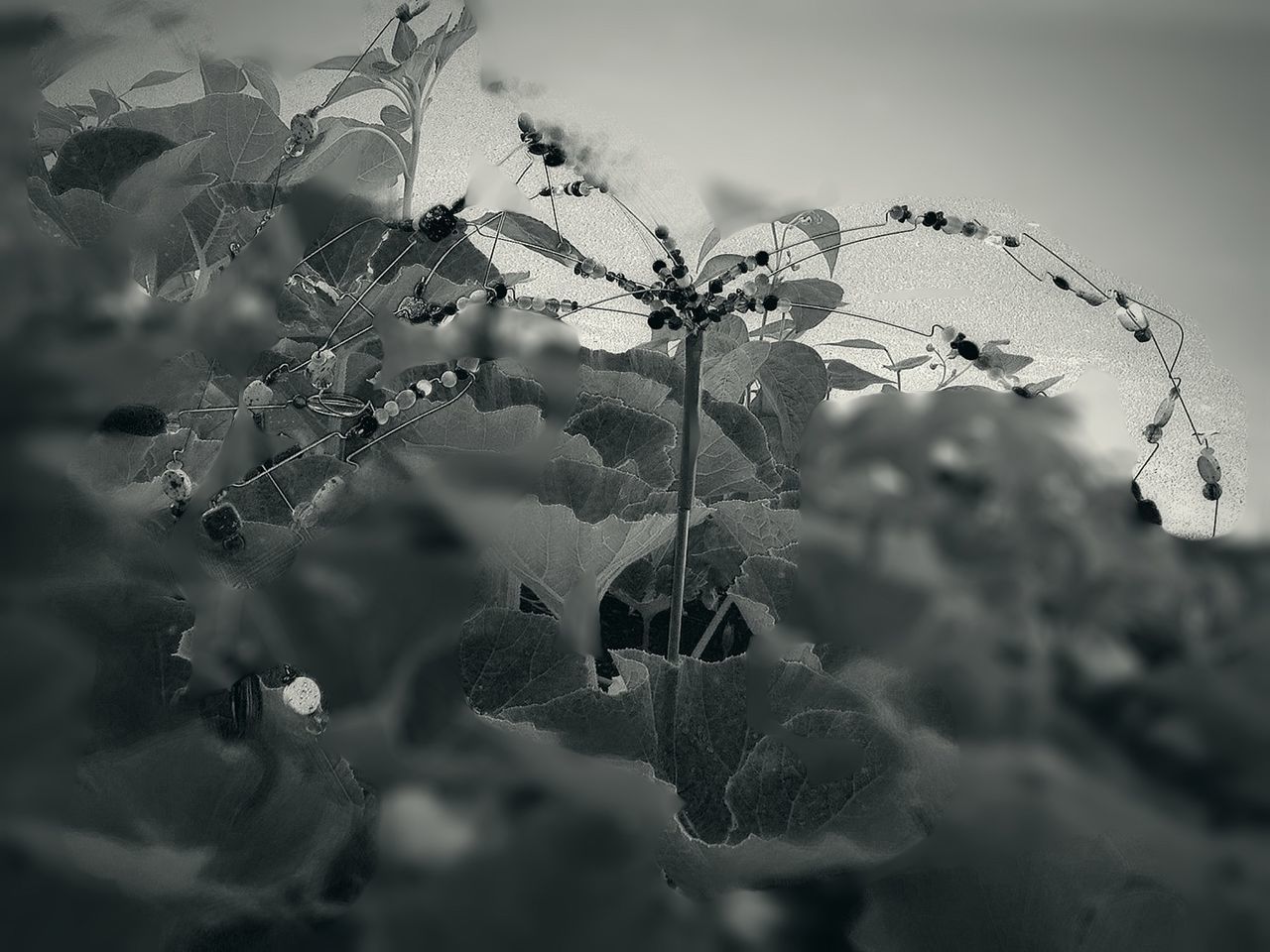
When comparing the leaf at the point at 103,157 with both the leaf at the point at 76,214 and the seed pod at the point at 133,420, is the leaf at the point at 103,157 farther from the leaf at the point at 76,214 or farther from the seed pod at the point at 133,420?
the seed pod at the point at 133,420

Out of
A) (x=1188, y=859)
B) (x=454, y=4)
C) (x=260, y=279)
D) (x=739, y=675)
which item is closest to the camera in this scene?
(x=1188, y=859)

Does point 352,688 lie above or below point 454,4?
below

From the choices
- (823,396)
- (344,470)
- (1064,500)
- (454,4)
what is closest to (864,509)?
(1064,500)

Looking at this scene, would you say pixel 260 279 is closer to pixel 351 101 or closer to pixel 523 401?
pixel 523 401

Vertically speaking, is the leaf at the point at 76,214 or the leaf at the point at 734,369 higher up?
the leaf at the point at 76,214

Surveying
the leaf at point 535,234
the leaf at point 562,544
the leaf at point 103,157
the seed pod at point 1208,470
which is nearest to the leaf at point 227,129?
the leaf at point 103,157
